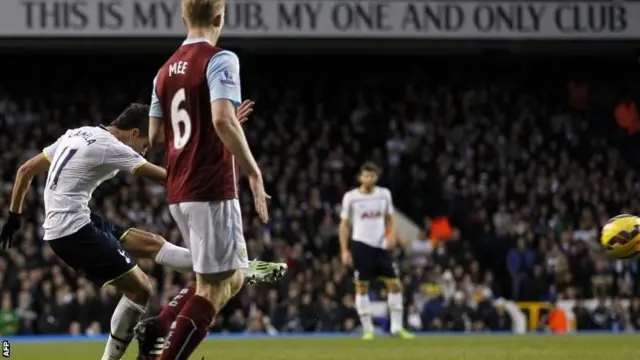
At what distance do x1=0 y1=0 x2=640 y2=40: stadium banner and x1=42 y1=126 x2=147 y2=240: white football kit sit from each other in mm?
15855

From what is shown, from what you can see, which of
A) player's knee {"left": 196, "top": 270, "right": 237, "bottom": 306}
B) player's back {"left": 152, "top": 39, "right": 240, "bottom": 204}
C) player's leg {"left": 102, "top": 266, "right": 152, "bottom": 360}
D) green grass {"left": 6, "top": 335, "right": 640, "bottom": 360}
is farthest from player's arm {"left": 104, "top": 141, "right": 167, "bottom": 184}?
green grass {"left": 6, "top": 335, "right": 640, "bottom": 360}

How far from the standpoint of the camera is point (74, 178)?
920 centimetres

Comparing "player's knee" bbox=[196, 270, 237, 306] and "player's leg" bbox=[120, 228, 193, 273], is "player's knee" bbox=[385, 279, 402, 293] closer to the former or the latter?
"player's leg" bbox=[120, 228, 193, 273]

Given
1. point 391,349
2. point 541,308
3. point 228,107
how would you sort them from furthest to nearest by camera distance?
point 541,308, point 391,349, point 228,107

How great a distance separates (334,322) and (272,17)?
6974 mm

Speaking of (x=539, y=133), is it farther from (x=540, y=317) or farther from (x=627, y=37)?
(x=540, y=317)

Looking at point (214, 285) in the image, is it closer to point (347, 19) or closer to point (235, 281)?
point (235, 281)

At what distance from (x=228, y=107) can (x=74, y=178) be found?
2.73m

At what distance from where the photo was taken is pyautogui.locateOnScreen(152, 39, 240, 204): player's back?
7.03 metres

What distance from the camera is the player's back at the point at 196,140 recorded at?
7.03 m

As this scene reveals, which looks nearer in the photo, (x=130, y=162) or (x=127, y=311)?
(x=130, y=162)

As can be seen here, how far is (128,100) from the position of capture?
29094mm

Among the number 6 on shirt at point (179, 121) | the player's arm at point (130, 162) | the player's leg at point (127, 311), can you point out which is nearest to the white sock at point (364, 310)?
the player's leg at point (127, 311)

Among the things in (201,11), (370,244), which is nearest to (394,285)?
(370,244)
